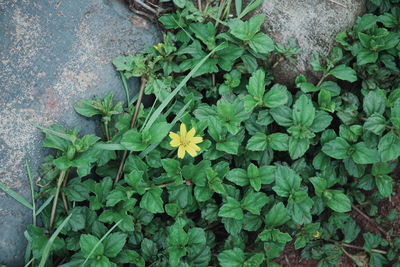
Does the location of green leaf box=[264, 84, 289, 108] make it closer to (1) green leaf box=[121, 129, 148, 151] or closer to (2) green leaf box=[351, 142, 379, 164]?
(2) green leaf box=[351, 142, 379, 164]

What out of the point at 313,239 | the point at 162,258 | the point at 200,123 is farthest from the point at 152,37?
the point at 313,239

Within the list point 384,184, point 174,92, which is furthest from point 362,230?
point 174,92

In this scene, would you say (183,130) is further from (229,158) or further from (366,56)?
(366,56)

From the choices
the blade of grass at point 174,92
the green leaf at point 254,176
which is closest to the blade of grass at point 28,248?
the blade of grass at point 174,92

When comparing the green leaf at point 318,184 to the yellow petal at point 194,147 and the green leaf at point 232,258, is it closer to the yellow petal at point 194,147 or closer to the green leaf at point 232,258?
the green leaf at point 232,258

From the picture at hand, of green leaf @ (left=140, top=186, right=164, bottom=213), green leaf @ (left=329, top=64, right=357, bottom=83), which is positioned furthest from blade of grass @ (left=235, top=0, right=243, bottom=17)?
green leaf @ (left=140, top=186, right=164, bottom=213)

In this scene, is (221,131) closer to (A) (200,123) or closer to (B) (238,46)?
(A) (200,123)
